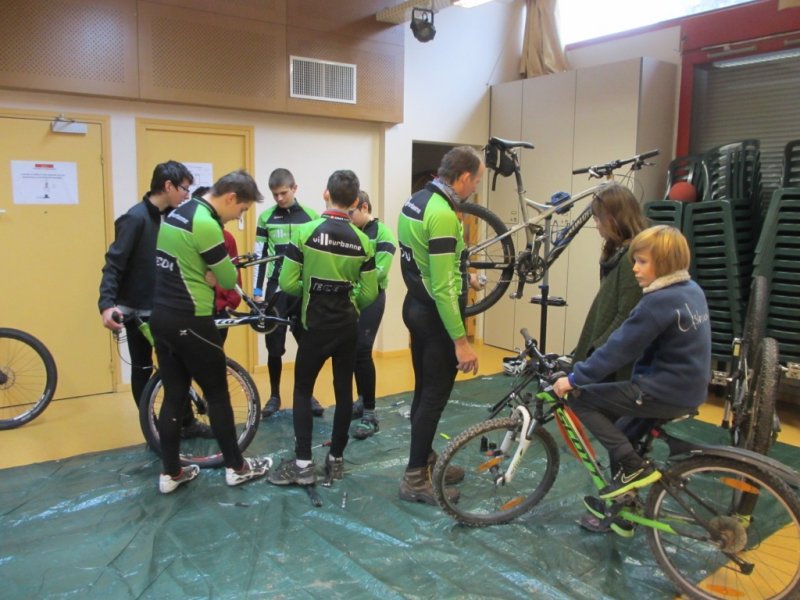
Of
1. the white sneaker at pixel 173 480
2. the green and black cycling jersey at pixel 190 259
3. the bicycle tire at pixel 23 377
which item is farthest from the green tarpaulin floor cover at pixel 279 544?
the green and black cycling jersey at pixel 190 259

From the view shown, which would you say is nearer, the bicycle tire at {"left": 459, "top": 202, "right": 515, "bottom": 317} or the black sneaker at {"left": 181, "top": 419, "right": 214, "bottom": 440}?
the black sneaker at {"left": 181, "top": 419, "right": 214, "bottom": 440}

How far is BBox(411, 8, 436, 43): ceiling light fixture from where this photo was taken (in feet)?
17.1

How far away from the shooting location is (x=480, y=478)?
2.90 meters

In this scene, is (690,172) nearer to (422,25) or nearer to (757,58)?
(757,58)

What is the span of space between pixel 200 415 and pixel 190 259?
1354 millimetres

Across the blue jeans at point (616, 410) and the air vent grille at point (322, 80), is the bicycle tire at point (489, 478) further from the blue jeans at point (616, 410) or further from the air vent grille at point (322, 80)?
the air vent grille at point (322, 80)

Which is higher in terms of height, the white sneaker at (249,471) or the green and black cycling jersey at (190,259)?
the green and black cycling jersey at (190,259)

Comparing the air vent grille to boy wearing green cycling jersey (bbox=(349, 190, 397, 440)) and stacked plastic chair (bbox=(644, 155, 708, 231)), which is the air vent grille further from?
stacked plastic chair (bbox=(644, 155, 708, 231))

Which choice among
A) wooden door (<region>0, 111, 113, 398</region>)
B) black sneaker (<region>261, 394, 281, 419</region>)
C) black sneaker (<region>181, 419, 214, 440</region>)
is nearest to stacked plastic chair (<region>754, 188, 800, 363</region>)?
black sneaker (<region>261, 394, 281, 419</region>)

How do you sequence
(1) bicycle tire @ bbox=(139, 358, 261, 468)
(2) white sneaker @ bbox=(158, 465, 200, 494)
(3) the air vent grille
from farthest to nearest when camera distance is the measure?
(3) the air vent grille, (1) bicycle tire @ bbox=(139, 358, 261, 468), (2) white sneaker @ bbox=(158, 465, 200, 494)

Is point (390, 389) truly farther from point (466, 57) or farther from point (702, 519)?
point (466, 57)

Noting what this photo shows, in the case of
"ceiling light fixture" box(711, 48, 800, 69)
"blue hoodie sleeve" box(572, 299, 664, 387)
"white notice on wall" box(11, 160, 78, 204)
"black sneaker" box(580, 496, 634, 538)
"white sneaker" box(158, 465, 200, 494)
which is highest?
"ceiling light fixture" box(711, 48, 800, 69)

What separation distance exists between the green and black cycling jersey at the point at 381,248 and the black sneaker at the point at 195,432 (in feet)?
4.16

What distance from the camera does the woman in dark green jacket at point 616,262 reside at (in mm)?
2496
